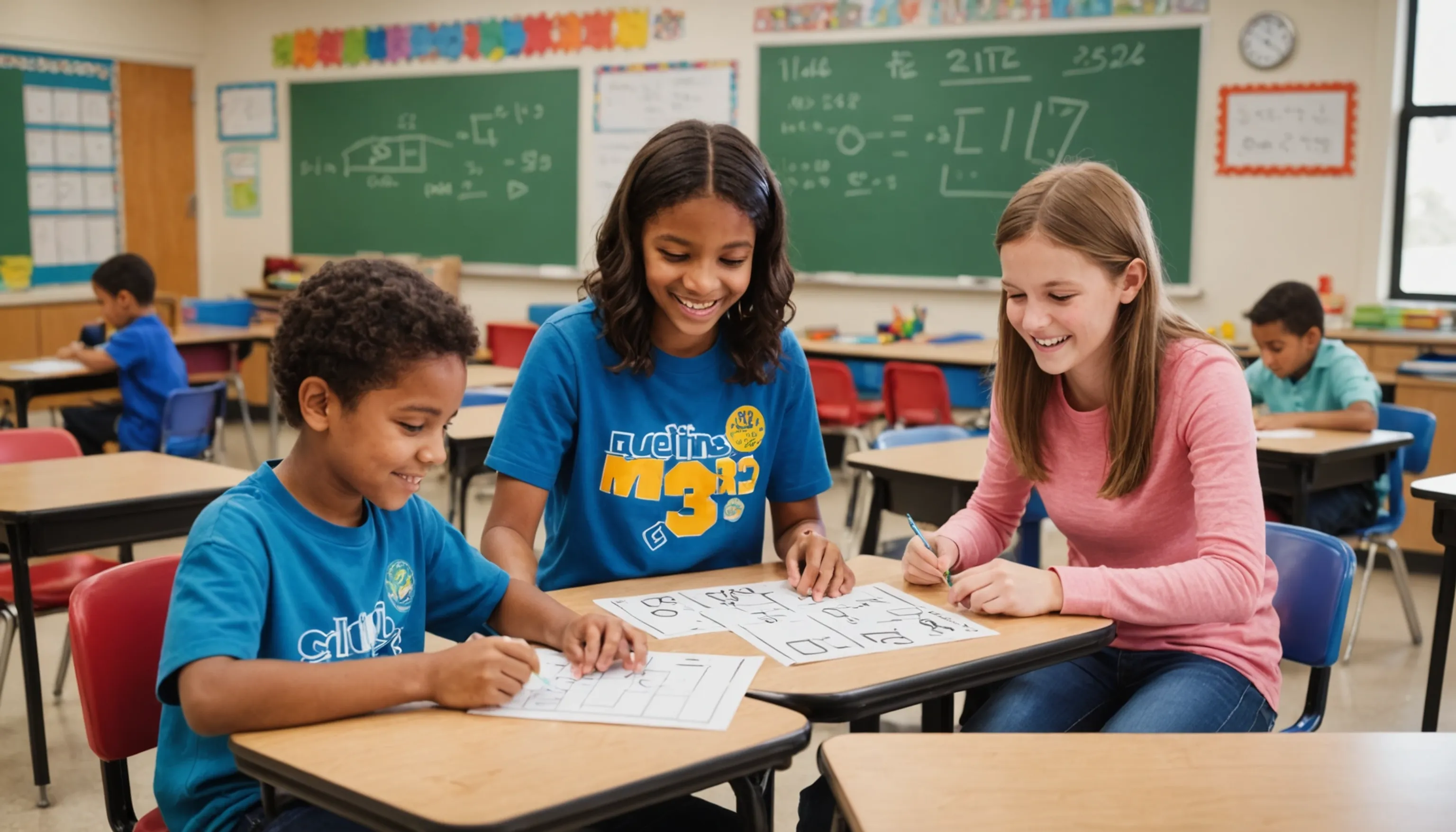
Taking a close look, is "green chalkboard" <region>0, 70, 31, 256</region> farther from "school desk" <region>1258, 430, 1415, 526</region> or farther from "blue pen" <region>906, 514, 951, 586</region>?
"blue pen" <region>906, 514, 951, 586</region>

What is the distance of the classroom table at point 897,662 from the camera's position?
1.31m

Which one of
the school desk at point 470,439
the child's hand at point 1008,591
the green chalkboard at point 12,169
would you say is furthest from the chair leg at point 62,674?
the green chalkboard at point 12,169

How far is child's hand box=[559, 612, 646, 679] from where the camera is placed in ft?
4.40

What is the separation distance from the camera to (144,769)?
282 centimetres

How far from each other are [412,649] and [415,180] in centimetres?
717

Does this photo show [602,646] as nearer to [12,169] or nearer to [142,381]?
[142,381]

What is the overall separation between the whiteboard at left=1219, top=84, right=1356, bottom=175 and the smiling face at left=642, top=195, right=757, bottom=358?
4693 millimetres

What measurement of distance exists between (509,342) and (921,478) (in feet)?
11.8

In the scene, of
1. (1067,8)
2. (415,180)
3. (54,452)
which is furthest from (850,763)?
(415,180)

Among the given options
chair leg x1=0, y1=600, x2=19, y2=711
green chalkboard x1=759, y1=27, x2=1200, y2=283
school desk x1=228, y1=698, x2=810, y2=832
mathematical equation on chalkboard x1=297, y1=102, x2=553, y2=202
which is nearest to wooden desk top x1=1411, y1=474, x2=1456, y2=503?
school desk x1=228, y1=698, x2=810, y2=832

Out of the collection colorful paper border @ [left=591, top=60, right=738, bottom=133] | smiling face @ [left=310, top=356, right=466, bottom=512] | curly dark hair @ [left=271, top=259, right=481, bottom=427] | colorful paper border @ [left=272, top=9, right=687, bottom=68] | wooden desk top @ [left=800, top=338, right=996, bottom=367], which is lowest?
wooden desk top @ [left=800, top=338, right=996, bottom=367]

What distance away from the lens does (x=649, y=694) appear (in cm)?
127

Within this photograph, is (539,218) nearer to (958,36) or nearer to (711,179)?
(958,36)

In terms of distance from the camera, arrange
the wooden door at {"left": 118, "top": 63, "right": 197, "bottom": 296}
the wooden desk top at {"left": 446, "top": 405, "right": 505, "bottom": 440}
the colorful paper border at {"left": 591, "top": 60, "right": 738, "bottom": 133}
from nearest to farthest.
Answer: the wooden desk top at {"left": 446, "top": 405, "right": 505, "bottom": 440} < the colorful paper border at {"left": 591, "top": 60, "right": 738, "bottom": 133} < the wooden door at {"left": 118, "top": 63, "right": 197, "bottom": 296}
